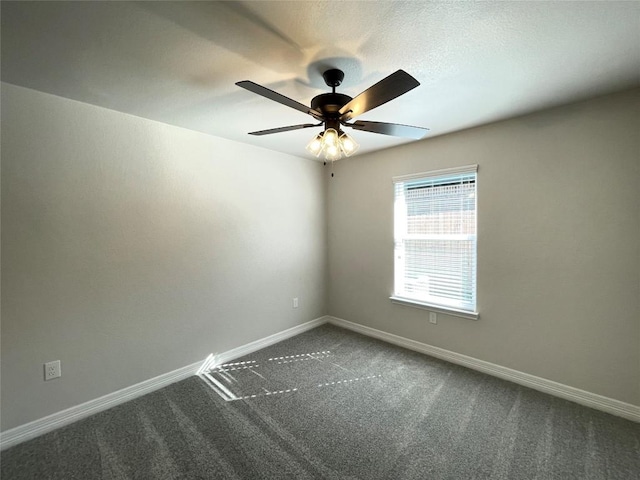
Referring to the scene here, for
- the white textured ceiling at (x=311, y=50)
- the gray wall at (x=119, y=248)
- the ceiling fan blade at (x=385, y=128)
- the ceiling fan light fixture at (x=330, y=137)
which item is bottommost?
the gray wall at (x=119, y=248)

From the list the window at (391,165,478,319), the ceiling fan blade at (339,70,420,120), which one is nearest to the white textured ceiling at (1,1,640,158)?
the ceiling fan blade at (339,70,420,120)

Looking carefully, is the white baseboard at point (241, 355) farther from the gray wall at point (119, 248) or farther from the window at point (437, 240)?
the window at point (437, 240)

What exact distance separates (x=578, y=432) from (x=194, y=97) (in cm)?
360

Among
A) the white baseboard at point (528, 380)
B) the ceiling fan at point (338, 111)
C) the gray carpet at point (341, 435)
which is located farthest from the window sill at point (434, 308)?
the ceiling fan at point (338, 111)

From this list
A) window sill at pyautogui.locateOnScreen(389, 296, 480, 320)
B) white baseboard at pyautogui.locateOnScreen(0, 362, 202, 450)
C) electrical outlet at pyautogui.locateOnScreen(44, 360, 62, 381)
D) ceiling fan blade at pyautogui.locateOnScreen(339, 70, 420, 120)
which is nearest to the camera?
ceiling fan blade at pyautogui.locateOnScreen(339, 70, 420, 120)

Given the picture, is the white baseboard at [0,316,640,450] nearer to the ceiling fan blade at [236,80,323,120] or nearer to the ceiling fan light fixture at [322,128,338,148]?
the ceiling fan light fixture at [322,128,338,148]

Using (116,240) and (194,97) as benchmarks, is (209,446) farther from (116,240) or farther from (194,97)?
(194,97)

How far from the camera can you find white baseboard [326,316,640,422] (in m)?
2.06

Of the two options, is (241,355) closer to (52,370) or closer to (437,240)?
(52,370)

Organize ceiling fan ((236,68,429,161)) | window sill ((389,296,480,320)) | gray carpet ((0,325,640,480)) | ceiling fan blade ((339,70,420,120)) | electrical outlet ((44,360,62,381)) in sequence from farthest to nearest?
window sill ((389,296,480,320))
electrical outlet ((44,360,62,381))
gray carpet ((0,325,640,480))
ceiling fan ((236,68,429,161))
ceiling fan blade ((339,70,420,120))

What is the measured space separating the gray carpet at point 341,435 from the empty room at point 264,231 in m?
0.02

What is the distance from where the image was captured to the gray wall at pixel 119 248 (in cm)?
188

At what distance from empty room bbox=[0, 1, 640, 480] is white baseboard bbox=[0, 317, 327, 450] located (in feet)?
0.05

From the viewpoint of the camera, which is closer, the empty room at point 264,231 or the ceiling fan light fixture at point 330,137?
the empty room at point 264,231
